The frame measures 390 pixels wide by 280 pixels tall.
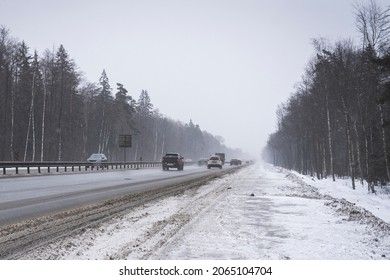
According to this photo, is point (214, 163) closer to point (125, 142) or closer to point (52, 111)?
point (125, 142)

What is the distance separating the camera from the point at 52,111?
52312 mm

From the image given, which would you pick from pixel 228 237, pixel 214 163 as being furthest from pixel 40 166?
pixel 214 163

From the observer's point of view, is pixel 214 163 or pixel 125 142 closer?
pixel 214 163

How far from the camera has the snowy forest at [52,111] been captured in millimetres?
35781

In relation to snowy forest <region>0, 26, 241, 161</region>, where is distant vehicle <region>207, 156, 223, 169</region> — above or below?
below

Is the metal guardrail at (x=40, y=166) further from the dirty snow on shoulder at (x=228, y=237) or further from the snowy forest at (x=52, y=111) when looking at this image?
the dirty snow on shoulder at (x=228, y=237)

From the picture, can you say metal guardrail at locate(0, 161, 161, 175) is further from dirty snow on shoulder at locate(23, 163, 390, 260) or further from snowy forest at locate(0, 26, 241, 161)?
dirty snow on shoulder at locate(23, 163, 390, 260)

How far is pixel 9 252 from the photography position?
174 inches

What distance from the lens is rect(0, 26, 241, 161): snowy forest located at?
35781 mm

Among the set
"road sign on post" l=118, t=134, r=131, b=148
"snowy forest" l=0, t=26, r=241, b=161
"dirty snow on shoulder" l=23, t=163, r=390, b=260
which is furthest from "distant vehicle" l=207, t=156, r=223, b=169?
"dirty snow on shoulder" l=23, t=163, r=390, b=260

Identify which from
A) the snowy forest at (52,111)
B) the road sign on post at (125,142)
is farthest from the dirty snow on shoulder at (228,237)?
the road sign on post at (125,142)

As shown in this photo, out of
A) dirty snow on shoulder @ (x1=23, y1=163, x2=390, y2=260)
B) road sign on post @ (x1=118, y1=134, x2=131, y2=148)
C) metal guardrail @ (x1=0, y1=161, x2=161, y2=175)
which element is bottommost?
dirty snow on shoulder @ (x1=23, y1=163, x2=390, y2=260)

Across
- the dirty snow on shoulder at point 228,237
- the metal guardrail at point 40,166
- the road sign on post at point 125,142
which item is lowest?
the dirty snow on shoulder at point 228,237

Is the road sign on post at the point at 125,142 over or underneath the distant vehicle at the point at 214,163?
over
